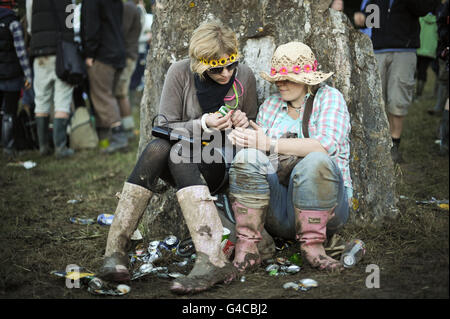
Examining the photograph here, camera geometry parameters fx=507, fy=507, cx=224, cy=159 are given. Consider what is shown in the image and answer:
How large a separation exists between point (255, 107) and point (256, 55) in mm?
537

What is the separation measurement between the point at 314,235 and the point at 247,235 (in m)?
0.41

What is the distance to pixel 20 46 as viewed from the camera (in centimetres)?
679

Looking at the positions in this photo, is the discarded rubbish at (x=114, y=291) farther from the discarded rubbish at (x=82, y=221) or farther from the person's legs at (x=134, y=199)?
the discarded rubbish at (x=82, y=221)

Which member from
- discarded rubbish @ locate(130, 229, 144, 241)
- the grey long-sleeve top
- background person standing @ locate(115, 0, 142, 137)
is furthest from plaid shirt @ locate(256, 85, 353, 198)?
background person standing @ locate(115, 0, 142, 137)

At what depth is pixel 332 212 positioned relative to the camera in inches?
121

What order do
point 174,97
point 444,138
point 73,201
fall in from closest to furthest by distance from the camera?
1. point 174,97
2. point 73,201
3. point 444,138

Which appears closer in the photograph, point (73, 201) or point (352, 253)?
point (352, 253)

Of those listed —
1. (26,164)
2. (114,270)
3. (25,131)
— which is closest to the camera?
(114,270)

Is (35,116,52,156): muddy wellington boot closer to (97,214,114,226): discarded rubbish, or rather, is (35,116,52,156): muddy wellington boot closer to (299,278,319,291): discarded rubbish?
(97,214,114,226): discarded rubbish

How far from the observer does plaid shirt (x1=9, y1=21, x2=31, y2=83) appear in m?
6.73

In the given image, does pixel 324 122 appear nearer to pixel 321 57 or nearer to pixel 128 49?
pixel 321 57

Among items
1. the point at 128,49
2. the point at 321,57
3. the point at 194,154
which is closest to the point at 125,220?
the point at 194,154

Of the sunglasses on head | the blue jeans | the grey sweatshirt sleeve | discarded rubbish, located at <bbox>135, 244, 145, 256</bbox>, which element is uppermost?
the sunglasses on head

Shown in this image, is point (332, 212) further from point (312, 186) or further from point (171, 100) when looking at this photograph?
point (171, 100)
